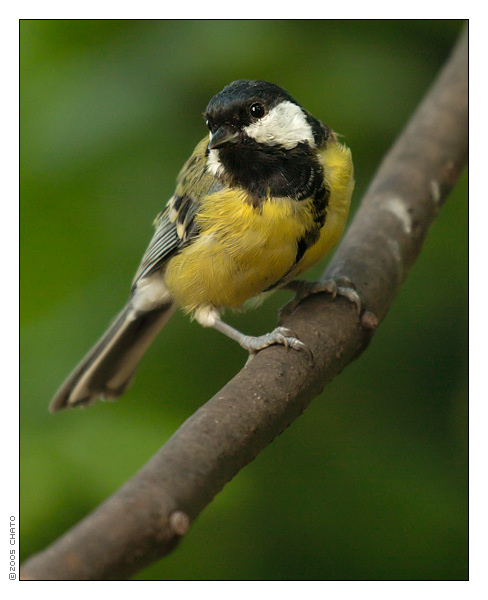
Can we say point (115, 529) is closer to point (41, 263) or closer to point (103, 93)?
point (41, 263)

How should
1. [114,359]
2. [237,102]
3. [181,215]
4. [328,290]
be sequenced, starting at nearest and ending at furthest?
[237,102] < [328,290] < [181,215] < [114,359]

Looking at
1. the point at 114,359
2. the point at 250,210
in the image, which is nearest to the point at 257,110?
the point at 250,210

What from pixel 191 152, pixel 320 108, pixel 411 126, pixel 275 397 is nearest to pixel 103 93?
pixel 191 152

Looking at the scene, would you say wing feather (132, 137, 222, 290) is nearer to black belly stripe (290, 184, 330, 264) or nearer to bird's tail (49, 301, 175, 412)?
bird's tail (49, 301, 175, 412)

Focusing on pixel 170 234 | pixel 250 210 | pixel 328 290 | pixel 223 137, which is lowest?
pixel 328 290

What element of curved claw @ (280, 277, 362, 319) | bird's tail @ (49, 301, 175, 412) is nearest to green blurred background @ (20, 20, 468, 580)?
bird's tail @ (49, 301, 175, 412)

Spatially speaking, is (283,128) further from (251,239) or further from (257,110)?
(251,239)

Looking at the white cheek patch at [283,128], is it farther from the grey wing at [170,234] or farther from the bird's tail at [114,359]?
the bird's tail at [114,359]
